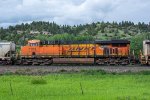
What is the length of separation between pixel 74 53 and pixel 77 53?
1.43 feet

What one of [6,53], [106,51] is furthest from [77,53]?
[6,53]

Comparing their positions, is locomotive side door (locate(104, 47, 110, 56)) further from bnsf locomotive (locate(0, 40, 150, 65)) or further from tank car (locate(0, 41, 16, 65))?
tank car (locate(0, 41, 16, 65))

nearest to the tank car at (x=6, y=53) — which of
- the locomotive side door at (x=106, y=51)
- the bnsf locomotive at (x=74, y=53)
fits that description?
the bnsf locomotive at (x=74, y=53)

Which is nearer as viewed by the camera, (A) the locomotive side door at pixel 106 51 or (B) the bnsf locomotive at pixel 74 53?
(B) the bnsf locomotive at pixel 74 53

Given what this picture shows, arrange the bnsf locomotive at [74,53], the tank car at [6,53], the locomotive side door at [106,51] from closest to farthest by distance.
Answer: the bnsf locomotive at [74,53], the locomotive side door at [106,51], the tank car at [6,53]

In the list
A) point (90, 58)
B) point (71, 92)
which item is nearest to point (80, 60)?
point (90, 58)

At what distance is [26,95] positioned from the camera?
23750mm

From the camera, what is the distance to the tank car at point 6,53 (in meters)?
61.2

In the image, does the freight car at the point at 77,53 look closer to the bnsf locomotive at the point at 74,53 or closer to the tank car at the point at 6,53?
the bnsf locomotive at the point at 74,53

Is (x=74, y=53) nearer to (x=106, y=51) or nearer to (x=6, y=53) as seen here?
(x=106, y=51)

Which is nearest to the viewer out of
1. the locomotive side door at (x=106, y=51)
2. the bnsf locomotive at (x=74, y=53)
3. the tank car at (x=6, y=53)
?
the bnsf locomotive at (x=74, y=53)

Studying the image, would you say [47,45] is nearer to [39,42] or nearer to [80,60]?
[39,42]

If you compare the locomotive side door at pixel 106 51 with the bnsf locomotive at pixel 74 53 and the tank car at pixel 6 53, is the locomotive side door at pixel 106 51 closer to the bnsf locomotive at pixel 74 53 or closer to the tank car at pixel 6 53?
the bnsf locomotive at pixel 74 53

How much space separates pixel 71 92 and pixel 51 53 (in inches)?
1400
